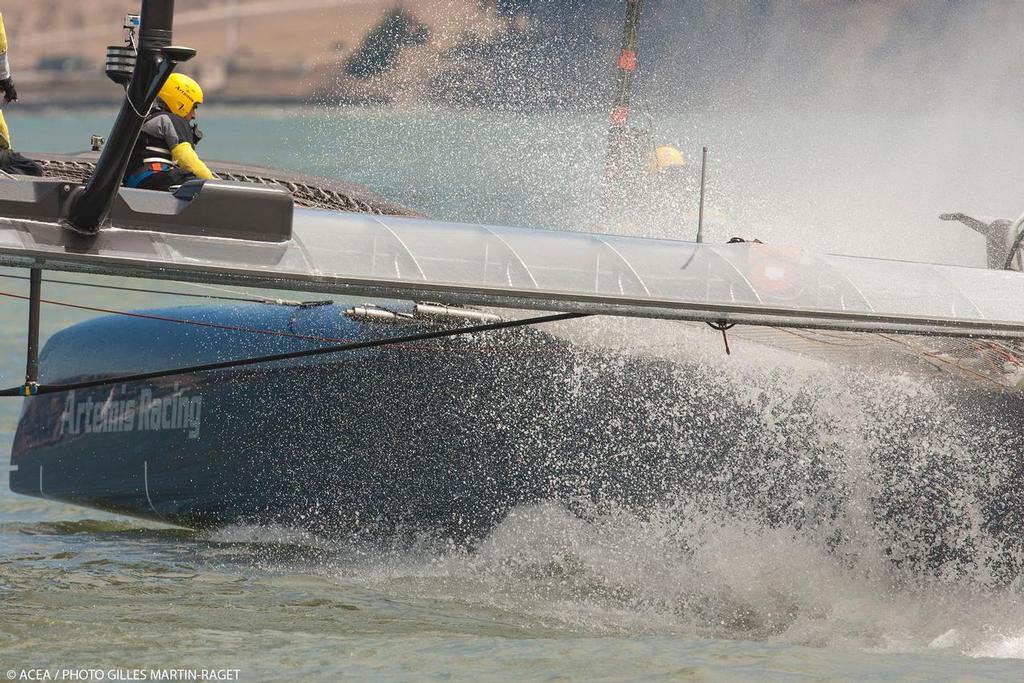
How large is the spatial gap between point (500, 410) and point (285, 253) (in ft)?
6.45

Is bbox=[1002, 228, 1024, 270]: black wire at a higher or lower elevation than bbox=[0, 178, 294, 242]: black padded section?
higher

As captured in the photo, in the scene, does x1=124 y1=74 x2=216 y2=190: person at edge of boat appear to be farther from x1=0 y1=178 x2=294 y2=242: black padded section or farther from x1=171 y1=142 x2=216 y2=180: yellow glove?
x1=0 y1=178 x2=294 y2=242: black padded section

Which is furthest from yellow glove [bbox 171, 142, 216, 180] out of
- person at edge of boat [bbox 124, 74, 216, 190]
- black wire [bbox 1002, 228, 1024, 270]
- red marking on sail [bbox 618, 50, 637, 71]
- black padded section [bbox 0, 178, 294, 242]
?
black wire [bbox 1002, 228, 1024, 270]

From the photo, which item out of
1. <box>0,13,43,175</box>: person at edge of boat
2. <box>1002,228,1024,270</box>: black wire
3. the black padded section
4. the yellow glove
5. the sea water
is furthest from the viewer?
<box>1002,228,1024,270</box>: black wire

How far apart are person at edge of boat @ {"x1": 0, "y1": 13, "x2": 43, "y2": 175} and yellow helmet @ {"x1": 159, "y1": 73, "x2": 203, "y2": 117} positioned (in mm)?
620

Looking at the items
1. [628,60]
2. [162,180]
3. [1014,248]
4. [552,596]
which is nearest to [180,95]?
[162,180]

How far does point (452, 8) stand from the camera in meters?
15.8

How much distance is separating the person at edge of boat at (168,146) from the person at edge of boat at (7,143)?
1.30ft

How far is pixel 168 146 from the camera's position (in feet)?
20.4

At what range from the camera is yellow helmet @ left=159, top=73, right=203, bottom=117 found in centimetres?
629

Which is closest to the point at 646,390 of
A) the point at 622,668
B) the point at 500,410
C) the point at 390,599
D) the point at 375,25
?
the point at 500,410

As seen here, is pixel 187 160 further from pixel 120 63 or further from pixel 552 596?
pixel 552 596

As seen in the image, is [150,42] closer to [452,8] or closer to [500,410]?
[500,410]

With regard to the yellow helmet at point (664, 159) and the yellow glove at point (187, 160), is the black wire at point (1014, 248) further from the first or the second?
the yellow helmet at point (664, 159)
